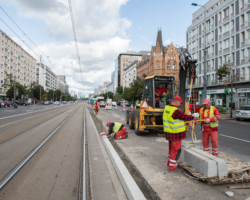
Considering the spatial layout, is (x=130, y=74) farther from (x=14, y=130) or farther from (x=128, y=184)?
(x=128, y=184)

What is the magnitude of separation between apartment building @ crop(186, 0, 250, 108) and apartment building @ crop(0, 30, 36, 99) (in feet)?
158

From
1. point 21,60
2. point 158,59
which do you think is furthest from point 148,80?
point 21,60

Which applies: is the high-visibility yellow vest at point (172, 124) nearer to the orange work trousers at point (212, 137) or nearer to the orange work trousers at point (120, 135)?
the orange work trousers at point (212, 137)

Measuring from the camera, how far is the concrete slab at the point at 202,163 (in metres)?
3.65

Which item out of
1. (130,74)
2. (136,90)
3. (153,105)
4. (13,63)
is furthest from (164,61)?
(13,63)

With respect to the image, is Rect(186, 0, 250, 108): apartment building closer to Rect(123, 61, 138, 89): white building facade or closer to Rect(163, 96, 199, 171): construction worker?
Rect(163, 96, 199, 171): construction worker

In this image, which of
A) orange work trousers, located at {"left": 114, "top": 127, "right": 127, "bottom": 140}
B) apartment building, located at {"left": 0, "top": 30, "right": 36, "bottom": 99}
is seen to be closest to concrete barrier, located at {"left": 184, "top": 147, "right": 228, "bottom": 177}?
orange work trousers, located at {"left": 114, "top": 127, "right": 127, "bottom": 140}

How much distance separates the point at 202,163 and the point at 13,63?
8107 centimetres

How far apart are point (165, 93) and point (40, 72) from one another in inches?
4653

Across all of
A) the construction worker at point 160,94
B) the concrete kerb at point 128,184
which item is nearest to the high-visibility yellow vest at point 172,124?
the concrete kerb at point 128,184

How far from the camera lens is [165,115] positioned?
14.7 ft

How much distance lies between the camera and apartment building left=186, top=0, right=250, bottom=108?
29.0 metres

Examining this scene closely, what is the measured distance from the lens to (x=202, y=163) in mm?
3803

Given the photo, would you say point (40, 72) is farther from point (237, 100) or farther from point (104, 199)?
point (104, 199)
